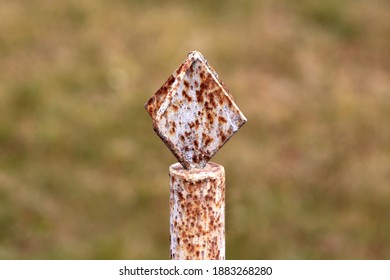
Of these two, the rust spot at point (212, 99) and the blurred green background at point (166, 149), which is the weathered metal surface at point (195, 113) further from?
the blurred green background at point (166, 149)

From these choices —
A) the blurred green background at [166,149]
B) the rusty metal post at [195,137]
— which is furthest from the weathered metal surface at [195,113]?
the blurred green background at [166,149]

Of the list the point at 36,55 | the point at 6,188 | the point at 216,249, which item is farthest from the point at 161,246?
the point at 216,249

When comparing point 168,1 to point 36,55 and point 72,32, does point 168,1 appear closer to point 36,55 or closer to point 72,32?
point 72,32

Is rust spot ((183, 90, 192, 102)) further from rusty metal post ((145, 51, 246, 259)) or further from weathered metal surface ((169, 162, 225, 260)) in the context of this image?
weathered metal surface ((169, 162, 225, 260))

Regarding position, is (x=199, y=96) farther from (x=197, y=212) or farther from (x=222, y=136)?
(x=197, y=212)

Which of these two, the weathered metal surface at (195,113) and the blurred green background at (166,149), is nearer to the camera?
the weathered metal surface at (195,113)
